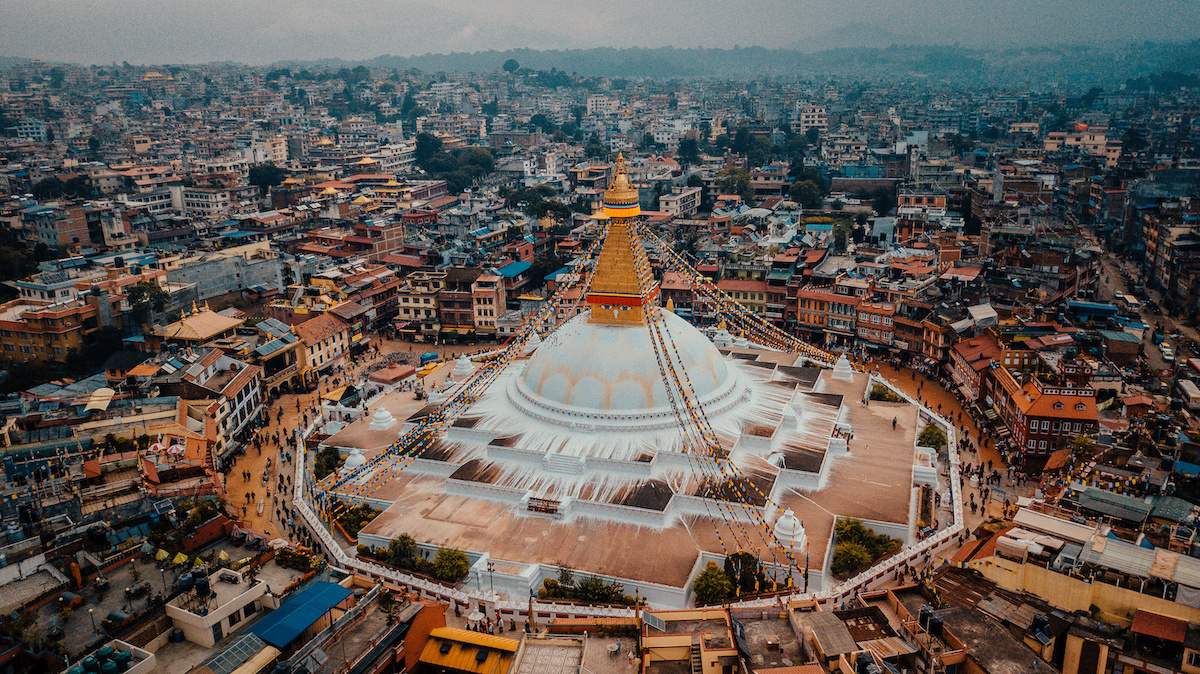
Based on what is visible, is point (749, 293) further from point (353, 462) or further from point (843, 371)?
point (353, 462)

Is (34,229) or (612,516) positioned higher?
(34,229)

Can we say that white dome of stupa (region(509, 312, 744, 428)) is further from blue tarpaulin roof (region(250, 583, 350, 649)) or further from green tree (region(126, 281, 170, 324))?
green tree (region(126, 281, 170, 324))

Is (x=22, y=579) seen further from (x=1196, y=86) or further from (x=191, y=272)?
(x=1196, y=86)

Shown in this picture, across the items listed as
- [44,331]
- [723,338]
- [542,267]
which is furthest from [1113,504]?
[44,331]

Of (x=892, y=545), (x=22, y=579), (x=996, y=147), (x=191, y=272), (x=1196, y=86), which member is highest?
(x=1196, y=86)

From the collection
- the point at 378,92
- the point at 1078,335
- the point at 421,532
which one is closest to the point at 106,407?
the point at 421,532
